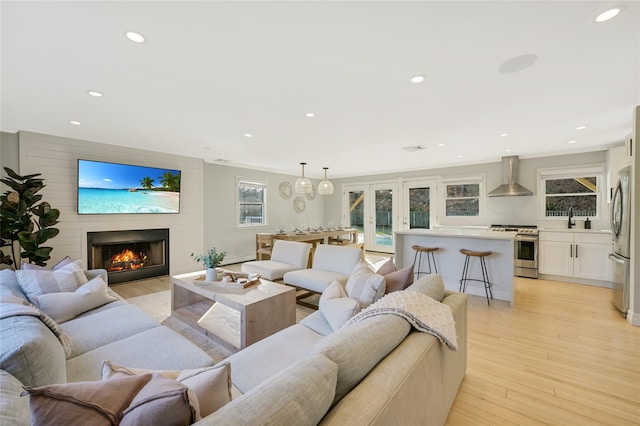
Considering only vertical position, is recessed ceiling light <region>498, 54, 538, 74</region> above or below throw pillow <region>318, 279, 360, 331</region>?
above

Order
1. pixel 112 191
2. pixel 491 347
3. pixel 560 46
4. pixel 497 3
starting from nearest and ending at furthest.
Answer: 1. pixel 497 3
2. pixel 560 46
3. pixel 491 347
4. pixel 112 191

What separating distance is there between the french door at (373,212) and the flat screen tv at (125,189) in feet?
16.7

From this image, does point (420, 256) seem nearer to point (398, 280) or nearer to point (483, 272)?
point (483, 272)

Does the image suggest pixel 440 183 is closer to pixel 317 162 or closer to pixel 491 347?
pixel 317 162

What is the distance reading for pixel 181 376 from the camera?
972 millimetres

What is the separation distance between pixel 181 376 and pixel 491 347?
2733mm

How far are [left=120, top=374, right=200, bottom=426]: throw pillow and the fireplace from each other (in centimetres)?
492

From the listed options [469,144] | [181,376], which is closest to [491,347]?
[181,376]

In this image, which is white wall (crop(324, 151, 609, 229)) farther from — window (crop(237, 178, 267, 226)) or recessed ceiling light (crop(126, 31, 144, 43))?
recessed ceiling light (crop(126, 31, 144, 43))

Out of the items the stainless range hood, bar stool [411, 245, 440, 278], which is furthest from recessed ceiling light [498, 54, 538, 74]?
the stainless range hood

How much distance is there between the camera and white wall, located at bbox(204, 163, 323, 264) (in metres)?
6.06

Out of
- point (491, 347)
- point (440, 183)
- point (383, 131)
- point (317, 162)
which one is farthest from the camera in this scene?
point (440, 183)

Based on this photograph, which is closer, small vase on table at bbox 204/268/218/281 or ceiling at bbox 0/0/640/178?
ceiling at bbox 0/0/640/178

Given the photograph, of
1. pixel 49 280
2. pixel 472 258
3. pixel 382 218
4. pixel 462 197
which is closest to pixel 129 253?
pixel 49 280
